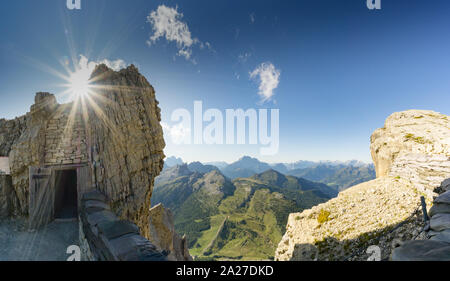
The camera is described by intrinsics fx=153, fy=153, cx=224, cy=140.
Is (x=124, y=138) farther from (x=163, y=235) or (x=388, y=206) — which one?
(x=388, y=206)

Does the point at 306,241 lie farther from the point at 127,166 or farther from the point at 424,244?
the point at 127,166

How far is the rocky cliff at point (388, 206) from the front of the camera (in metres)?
8.56

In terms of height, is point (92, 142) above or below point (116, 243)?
above

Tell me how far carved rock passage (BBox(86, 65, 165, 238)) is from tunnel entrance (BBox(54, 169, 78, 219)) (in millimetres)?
3859

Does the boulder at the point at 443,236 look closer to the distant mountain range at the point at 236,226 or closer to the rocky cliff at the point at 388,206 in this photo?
the rocky cliff at the point at 388,206

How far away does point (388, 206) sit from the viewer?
989cm

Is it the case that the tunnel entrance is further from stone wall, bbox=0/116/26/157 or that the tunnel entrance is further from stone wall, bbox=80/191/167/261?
stone wall, bbox=80/191/167/261

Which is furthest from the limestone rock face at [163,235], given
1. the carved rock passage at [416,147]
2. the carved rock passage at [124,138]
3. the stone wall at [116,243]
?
the carved rock passage at [416,147]

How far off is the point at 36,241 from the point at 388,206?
69.3ft

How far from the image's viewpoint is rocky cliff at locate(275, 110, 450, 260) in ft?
28.1

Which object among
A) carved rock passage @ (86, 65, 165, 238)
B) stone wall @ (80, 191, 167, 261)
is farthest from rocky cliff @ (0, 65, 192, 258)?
stone wall @ (80, 191, 167, 261)

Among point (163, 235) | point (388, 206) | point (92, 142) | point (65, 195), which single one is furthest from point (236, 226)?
point (92, 142)

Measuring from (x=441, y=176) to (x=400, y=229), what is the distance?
14.3 feet
